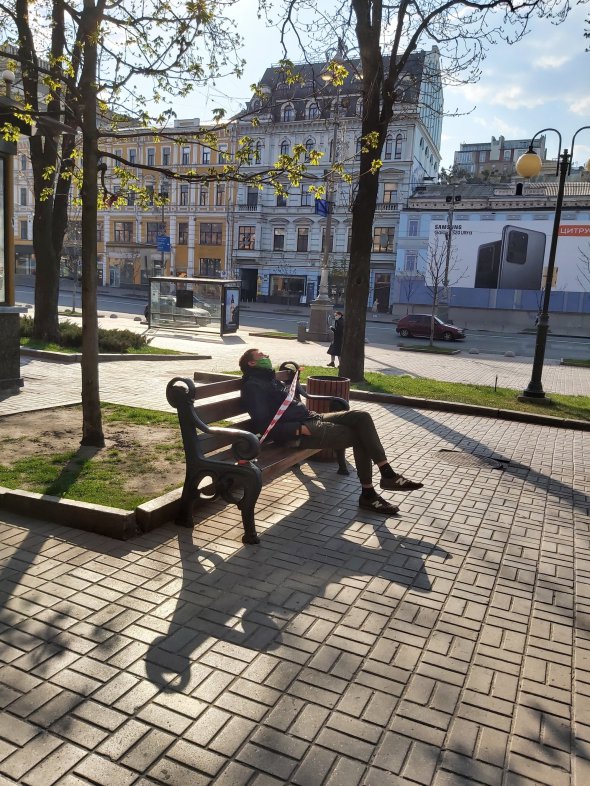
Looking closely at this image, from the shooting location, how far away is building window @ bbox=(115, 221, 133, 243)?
63.7m

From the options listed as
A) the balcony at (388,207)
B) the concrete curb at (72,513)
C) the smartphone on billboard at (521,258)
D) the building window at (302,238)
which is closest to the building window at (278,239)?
the building window at (302,238)

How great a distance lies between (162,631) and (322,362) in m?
16.5

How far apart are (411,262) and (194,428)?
1865 inches

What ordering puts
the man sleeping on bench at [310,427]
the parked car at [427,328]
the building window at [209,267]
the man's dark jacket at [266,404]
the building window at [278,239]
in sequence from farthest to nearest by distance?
the building window at [209,267] → the building window at [278,239] → the parked car at [427,328] → the man's dark jacket at [266,404] → the man sleeping on bench at [310,427]

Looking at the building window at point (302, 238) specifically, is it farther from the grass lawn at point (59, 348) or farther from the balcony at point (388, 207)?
the grass lawn at point (59, 348)

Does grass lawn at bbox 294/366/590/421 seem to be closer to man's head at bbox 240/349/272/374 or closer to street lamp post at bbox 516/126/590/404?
street lamp post at bbox 516/126/590/404

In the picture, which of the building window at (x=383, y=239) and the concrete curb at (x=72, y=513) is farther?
the building window at (x=383, y=239)

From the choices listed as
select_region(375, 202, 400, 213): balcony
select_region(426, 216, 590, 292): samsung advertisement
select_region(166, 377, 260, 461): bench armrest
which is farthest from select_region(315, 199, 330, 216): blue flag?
select_region(375, 202, 400, 213): balcony

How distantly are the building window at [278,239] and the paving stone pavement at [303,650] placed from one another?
52.7 m

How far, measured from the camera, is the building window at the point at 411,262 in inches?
1971

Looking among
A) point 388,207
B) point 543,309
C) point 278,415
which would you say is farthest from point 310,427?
point 388,207

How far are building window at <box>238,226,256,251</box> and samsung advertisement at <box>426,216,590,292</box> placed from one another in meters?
17.3

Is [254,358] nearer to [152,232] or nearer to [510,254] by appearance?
[510,254]

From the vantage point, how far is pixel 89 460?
6219 mm
